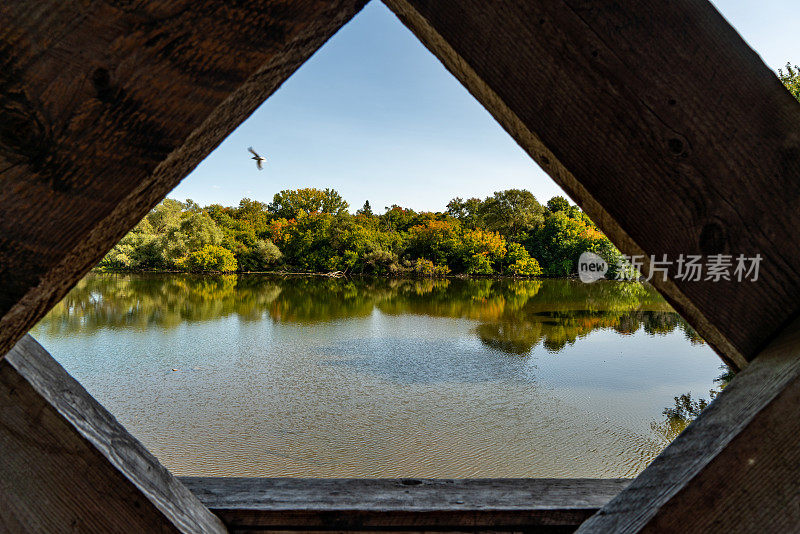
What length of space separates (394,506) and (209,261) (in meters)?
35.7

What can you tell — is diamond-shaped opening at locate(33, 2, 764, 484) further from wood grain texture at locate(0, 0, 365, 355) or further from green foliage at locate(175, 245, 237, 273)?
green foliage at locate(175, 245, 237, 273)

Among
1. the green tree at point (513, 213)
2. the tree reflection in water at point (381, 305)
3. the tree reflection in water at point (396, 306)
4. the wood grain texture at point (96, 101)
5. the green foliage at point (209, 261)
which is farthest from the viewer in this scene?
the green tree at point (513, 213)

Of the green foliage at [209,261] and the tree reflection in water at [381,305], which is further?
the green foliage at [209,261]

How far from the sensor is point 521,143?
47 cm

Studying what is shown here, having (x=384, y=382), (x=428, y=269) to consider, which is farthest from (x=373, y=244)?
(x=384, y=382)

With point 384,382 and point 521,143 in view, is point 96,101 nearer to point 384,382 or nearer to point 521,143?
point 521,143

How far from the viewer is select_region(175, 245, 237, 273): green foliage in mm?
33000

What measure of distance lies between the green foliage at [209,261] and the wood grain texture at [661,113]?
117 ft

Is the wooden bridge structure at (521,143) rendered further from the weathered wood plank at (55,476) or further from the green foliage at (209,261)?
the green foliage at (209,261)

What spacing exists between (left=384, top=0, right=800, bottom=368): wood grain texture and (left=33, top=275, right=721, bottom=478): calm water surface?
611cm

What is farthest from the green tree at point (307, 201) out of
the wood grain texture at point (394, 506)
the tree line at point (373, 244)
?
the wood grain texture at point (394, 506)

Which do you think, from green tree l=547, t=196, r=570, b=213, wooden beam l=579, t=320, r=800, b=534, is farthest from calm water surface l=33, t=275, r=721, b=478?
green tree l=547, t=196, r=570, b=213

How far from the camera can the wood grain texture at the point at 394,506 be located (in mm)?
670

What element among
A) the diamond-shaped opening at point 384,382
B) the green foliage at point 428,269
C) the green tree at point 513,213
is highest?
the green tree at point 513,213
